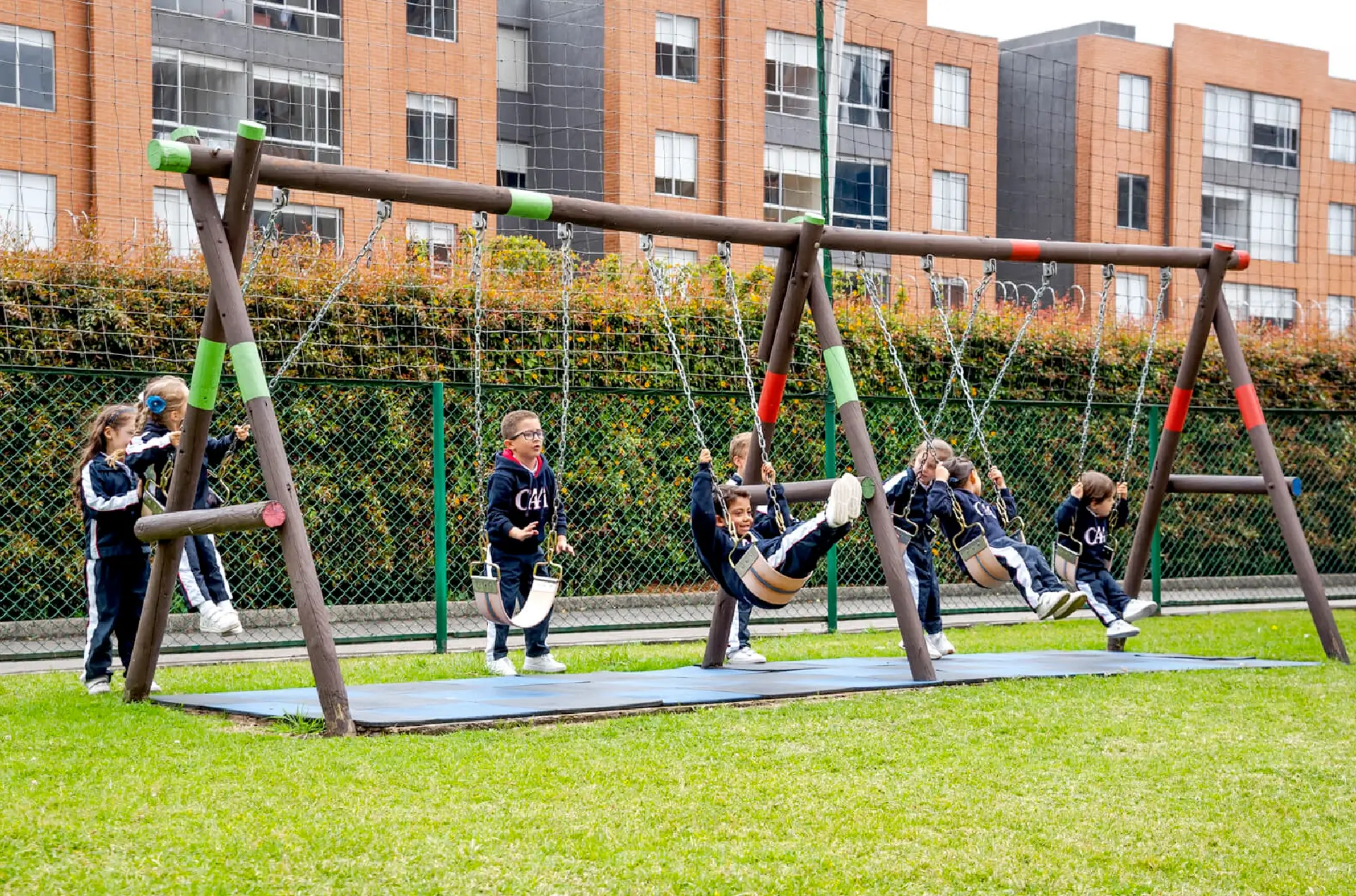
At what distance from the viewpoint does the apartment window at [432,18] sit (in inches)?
685

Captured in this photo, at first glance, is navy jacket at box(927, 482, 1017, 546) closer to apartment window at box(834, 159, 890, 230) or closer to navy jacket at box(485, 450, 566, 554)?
navy jacket at box(485, 450, 566, 554)

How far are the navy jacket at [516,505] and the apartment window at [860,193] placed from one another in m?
12.1

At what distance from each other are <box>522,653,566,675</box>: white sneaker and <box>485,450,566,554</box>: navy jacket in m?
0.65

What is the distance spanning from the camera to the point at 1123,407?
1409 cm

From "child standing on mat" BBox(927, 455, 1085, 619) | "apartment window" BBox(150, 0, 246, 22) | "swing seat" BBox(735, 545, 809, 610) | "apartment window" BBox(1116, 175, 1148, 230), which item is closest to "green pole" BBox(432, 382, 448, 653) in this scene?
"child standing on mat" BBox(927, 455, 1085, 619)

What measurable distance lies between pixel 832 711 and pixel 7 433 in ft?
21.4

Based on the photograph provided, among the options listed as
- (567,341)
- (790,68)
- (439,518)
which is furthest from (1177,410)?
(790,68)

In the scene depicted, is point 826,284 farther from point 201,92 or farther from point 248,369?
point 201,92

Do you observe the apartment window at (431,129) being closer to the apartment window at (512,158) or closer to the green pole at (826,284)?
the apartment window at (512,158)

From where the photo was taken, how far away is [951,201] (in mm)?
20859

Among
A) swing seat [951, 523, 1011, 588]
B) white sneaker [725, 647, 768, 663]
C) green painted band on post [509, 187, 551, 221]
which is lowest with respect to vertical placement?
white sneaker [725, 647, 768, 663]

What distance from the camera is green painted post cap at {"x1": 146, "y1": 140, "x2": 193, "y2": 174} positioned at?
6.33 m

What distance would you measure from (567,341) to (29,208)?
300 inches

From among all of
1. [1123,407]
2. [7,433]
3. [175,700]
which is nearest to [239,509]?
[175,700]
